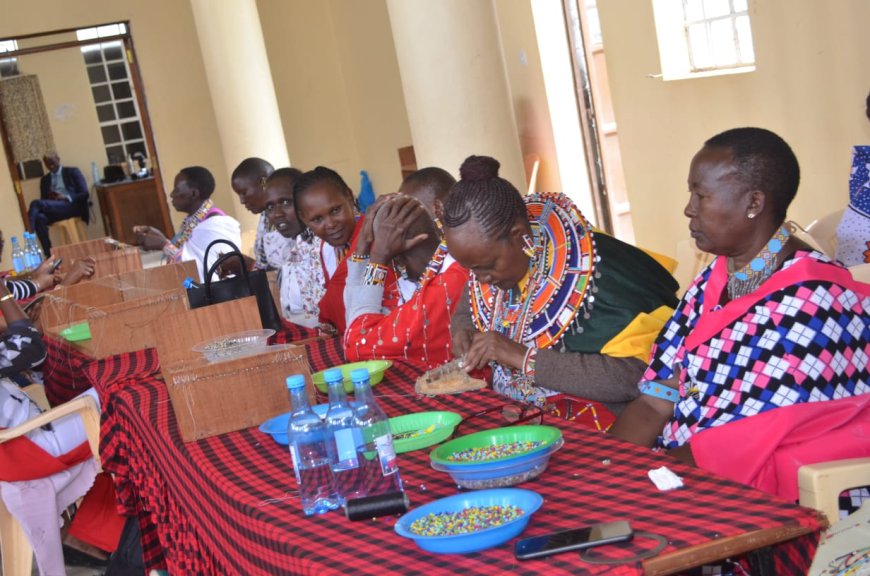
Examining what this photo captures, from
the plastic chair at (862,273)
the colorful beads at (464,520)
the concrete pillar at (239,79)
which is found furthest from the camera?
the concrete pillar at (239,79)

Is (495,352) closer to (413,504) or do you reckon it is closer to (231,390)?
(231,390)

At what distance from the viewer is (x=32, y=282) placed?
22.7 feet

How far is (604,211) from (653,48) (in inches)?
82.4

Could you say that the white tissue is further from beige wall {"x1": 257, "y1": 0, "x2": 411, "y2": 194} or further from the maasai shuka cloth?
beige wall {"x1": 257, "y1": 0, "x2": 411, "y2": 194}

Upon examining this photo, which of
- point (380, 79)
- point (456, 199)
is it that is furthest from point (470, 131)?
point (380, 79)

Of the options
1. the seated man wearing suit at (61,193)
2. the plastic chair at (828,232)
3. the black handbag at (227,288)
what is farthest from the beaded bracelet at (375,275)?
the seated man wearing suit at (61,193)

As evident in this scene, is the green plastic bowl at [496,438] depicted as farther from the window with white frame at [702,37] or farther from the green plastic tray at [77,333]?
the window with white frame at [702,37]

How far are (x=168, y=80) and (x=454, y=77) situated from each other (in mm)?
8251

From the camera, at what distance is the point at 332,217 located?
4676 millimetres

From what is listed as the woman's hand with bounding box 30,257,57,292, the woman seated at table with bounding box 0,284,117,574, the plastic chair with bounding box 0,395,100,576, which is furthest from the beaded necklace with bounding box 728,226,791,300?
the woman's hand with bounding box 30,257,57,292

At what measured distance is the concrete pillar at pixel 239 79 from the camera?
11281mm

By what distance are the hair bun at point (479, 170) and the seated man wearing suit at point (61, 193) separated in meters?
14.5

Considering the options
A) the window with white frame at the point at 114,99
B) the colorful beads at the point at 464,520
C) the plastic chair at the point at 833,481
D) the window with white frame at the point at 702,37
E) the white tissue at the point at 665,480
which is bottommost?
the plastic chair at the point at 833,481

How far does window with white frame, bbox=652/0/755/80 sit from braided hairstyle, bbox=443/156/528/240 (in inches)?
127
